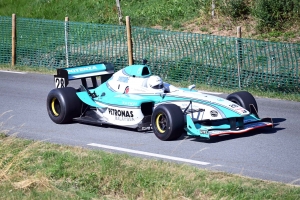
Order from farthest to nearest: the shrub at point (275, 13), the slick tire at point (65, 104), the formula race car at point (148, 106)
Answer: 1. the shrub at point (275, 13)
2. the slick tire at point (65, 104)
3. the formula race car at point (148, 106)

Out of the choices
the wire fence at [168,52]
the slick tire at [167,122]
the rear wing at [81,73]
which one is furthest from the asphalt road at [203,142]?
the wire fence at [168,52]

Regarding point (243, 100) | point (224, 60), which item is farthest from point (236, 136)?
point (224, 60)

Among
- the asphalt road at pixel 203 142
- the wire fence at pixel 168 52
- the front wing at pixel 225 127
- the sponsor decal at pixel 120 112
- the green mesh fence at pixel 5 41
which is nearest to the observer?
the asphalt road at pixel 203 142

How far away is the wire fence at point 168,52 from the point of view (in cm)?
1643

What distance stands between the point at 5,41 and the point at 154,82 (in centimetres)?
1081

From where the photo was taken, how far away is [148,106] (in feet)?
38.8

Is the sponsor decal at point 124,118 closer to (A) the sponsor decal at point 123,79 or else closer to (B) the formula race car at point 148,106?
(B) the formula race car at point 148,106

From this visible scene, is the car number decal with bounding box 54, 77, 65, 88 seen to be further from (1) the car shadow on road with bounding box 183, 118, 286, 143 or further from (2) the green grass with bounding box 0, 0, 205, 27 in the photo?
(2) the green grass with bounding box 0, 0, 205, 27

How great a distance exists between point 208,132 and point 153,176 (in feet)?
7.52

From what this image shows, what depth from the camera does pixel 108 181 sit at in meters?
8.92

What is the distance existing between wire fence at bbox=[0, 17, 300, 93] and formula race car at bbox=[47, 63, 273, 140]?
14.3ft

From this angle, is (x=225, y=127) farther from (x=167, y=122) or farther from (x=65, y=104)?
(x=65, y=104)

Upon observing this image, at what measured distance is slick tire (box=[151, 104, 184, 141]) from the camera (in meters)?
10.9

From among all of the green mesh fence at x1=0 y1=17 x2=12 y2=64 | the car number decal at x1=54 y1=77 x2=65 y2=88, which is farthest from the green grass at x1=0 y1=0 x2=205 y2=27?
the car number decal at x1=54 y1=77 x2=65 y2=88
